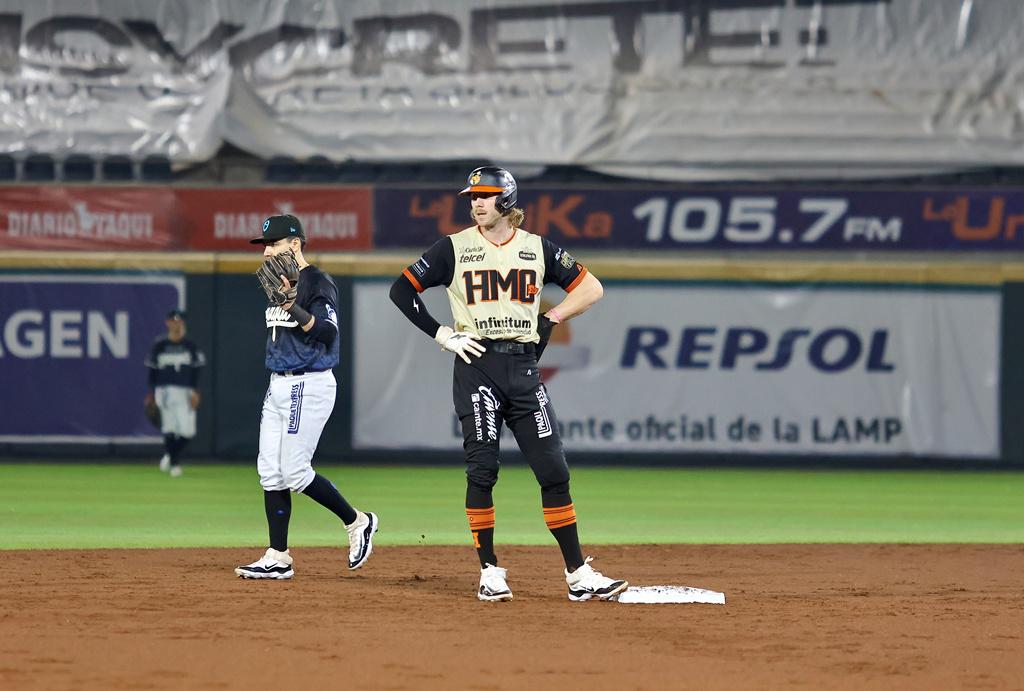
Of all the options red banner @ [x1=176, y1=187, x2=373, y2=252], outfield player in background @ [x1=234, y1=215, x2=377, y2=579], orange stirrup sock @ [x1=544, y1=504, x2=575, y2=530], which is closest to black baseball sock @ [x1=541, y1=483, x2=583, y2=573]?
orange stirrup sock @ [x1=544, y1=504, x2=575, y2=530]

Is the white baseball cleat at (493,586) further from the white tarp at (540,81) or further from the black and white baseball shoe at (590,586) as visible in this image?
the white tarp at (540,81)

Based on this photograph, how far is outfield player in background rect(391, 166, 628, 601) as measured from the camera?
7461mm

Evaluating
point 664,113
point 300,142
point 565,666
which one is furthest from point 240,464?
point 565,666

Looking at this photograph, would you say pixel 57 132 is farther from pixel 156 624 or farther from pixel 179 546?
pixel 156 624

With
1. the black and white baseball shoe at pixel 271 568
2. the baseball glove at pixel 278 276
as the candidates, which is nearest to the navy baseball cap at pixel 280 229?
the baseball glove at pixel 278 276

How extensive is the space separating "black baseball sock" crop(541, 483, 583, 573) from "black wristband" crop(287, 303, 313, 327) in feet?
5.37

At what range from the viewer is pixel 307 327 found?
8086mm

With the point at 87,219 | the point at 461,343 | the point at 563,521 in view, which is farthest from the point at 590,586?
the point at 87,219

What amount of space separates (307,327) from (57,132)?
1303cm

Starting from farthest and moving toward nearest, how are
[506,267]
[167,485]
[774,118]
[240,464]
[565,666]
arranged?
[774,118] → [240,464] → [167,485] → [506,267] → [565,666]

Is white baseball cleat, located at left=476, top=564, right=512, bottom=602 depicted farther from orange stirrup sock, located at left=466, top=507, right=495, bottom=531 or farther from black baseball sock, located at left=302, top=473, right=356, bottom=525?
black baseball sock, located at left=302, top=473, right=356, bottom=525

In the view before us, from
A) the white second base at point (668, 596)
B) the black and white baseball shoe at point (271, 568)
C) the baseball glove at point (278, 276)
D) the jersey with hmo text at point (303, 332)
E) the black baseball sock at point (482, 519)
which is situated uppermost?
the baseball glove at point (278, 276)

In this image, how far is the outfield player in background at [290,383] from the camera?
8180 mm

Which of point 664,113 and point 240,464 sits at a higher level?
point 664,113
